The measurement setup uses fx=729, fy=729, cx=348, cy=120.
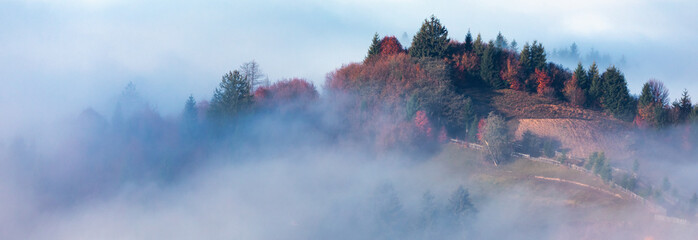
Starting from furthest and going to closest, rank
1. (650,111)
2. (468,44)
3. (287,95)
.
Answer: (468,44) < (287,95) < (650,111)

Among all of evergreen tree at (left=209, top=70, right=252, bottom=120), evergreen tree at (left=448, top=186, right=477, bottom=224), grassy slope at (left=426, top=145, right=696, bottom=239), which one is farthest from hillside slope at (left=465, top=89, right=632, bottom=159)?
evergreen tree at (left=209, top=70, right=252, bottom=120)

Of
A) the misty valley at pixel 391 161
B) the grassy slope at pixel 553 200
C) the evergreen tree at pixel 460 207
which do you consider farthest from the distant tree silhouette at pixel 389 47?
the evergreen tree at pixel 460 207

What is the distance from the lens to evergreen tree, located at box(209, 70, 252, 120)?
93125 millimetres

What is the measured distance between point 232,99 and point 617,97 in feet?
161

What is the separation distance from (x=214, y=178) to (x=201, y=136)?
33.6 feet

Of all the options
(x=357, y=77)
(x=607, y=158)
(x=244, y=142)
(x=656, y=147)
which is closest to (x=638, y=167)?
(x=607, y=158)

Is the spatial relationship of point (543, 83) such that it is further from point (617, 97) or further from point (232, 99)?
point (232, 99)

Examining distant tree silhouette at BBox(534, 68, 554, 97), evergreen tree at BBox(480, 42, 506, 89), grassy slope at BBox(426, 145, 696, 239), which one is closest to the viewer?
grassy slope at BBox(426, 145, 696, 239)

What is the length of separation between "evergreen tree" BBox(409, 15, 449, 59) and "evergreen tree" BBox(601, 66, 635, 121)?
21.9 meters

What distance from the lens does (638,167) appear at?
75.6 meters

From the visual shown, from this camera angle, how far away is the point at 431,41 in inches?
4035

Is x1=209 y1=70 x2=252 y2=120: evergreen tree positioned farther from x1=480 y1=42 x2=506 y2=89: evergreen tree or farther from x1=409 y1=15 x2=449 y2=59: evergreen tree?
x1=480 y1=42 x2=506 y2=89: evergreen tree

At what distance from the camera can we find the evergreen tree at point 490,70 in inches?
3858

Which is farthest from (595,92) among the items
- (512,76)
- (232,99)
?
(232,99)
